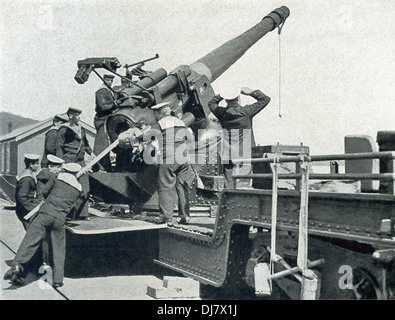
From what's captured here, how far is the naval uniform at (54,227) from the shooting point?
661 cm

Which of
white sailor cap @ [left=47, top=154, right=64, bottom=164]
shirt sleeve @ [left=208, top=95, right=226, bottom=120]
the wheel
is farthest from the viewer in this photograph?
shirt sleeve @ [left=208, top=95, right=226, bottom=120]

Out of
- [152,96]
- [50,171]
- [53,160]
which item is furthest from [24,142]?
[53,160]

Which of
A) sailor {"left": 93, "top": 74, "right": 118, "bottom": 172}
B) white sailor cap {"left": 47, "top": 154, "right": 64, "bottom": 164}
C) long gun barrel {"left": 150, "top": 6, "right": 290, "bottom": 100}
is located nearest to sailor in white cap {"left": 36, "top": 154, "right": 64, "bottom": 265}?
white sailor cap {"left": 47, "top": 154, "right": 64, "bottom": 164}

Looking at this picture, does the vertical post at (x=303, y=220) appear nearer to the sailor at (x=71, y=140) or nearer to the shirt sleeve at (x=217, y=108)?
the shirt sleeve at (x=217, y=108)

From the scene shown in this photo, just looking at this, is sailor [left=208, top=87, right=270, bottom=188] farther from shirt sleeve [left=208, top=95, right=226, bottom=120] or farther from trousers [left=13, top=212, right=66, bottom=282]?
trousers [left=13, top=212, right=66, bottom=282]

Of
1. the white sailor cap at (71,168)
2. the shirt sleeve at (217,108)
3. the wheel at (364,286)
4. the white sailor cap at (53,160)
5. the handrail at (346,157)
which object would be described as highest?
the shirt sleeve at (217,108)

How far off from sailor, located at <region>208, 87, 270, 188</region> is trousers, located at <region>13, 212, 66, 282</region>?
8.44ft

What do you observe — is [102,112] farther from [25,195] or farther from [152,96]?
[25,195]

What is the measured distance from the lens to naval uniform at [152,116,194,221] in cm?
716

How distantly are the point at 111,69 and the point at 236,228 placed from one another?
3.62 metres

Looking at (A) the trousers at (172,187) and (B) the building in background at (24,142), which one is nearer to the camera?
(A) the trousers at (172,187)

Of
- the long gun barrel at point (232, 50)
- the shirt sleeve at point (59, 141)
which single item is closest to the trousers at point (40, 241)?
the shirt sleeve at point (59, 141)
